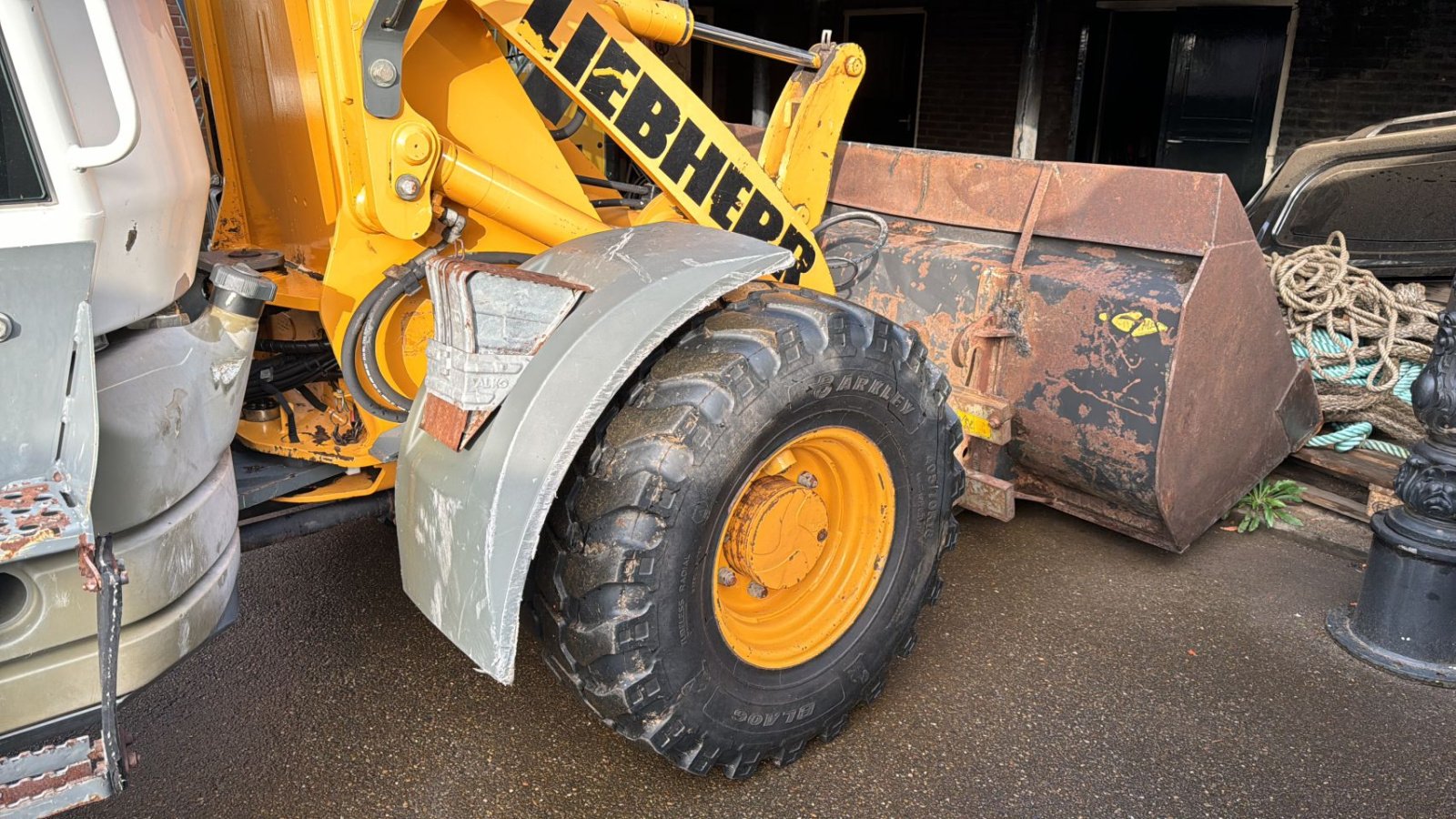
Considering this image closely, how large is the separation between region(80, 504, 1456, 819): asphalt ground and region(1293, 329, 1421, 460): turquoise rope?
0.75 meters

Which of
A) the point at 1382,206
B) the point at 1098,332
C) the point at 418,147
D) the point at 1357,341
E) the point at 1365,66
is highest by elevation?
the point at 1365,66

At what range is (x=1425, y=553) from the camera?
290 centimetres

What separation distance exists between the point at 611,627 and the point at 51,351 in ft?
3.43

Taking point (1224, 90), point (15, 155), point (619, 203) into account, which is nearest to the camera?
point (15, 155)

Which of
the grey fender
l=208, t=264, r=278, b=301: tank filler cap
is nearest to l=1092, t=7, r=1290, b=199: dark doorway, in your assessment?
the grey fender

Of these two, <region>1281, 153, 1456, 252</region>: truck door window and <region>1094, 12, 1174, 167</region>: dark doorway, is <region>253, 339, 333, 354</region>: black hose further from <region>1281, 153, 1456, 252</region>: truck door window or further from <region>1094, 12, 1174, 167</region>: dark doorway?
<region>1094, 12, 1174, 167</region>: dark doorway

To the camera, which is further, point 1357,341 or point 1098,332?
point 1357,341

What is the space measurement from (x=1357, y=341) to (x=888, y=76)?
7.76 meters

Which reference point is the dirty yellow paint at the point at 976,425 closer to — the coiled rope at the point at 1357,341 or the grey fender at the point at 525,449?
the grey fender at the point at 525,449

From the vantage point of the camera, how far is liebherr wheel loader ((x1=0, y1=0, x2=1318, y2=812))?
5.09 feet

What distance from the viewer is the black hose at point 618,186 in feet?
11.5

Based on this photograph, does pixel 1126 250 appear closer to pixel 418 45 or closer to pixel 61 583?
pixel 418 45

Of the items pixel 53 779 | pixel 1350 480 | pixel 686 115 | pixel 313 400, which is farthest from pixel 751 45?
pixel 1350 480

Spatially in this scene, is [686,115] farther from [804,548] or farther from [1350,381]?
[1350,381]
